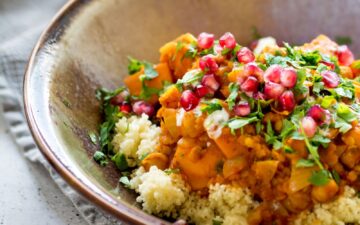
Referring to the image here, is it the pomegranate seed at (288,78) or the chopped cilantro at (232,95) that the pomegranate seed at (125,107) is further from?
the pomegranate seed at (288,78)

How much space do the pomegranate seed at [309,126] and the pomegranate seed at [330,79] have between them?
0.34 meters

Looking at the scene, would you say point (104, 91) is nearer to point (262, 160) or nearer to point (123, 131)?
point (123, 131)

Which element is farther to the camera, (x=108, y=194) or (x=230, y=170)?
(x=230, y=170)

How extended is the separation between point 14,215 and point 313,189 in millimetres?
1749

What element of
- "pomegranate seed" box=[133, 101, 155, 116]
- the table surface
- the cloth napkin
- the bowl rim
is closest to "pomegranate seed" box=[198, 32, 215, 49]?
"pomegranate seed" box=[133, 101, 155, 116]

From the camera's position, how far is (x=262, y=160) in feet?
8.40

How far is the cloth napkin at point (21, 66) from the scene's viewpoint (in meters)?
3.23

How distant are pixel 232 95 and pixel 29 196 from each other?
4.84 ft

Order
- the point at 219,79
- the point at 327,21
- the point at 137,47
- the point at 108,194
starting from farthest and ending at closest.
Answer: the point at 327,21
the point at 137,47
the point at 219,79
the point at 108,194

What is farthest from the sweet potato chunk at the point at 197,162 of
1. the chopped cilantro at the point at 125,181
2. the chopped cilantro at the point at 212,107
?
the chopped cilantro at the point at 125,181

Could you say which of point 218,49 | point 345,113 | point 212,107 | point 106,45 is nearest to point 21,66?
point 106,45

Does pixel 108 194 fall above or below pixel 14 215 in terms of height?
above

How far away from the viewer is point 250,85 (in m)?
2.68

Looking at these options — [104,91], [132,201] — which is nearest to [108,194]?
[132,201]
